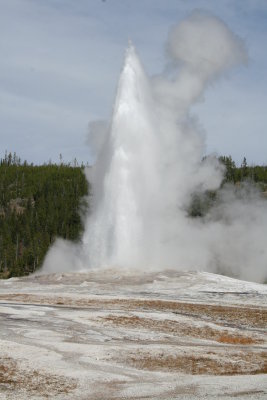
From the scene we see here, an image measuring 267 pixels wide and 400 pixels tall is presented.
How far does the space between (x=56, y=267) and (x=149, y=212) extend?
1013 cm

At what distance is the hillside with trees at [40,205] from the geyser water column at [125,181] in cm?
2626

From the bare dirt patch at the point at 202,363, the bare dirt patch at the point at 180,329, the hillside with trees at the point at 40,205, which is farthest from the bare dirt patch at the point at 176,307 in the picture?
the hillside with trees at the point at 40,205

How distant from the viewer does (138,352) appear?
71.0 feet

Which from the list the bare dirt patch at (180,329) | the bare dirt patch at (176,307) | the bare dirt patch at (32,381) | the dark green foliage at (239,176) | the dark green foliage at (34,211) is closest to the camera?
the bare dirt patch at (32,381)

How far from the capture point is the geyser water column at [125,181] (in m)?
52.1

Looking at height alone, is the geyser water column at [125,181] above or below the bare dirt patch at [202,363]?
above

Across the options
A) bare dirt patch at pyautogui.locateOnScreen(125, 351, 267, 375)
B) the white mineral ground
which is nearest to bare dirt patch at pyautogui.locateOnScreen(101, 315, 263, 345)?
the white mineral ground

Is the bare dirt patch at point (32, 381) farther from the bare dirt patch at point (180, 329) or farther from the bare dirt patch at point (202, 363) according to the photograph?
the bare dirt patch at point (180, 329)

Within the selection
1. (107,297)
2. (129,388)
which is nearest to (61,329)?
(129,388)

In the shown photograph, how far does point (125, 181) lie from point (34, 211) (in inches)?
2872

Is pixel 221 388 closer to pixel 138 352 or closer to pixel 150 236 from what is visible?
pixel 138 352

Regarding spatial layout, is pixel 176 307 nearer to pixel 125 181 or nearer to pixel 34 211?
pixel 125 181

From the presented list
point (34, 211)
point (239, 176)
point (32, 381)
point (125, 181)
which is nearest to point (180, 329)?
point (32, 381)

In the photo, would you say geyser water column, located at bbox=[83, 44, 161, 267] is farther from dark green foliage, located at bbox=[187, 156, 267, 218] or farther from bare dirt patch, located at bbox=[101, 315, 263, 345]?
dark green foliage, located at bbox=[187, 156, 267, 218]
